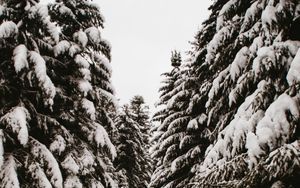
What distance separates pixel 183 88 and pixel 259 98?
520 inches

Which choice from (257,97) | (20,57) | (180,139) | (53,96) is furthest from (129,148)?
(257,97)

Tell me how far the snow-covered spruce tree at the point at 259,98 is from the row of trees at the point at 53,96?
458cm

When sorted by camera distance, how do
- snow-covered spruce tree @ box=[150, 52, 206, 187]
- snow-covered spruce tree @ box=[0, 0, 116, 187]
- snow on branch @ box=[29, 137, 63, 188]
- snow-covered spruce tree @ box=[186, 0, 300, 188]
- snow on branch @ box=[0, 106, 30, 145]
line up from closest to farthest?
snow-covered spruce tree @ box=[186, 0, 300, 188] → snow on branch @ box=[0, 106, 30, 145] → snow-covered spruce tree @ box=[0, 0, 116, 187] → snow on branch @ box=[29, 137, 63, 188] → snow-covered spruce tree @ box=[150, 52, 206, 187]

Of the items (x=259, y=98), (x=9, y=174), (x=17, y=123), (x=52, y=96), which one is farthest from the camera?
(x=52, y=96)

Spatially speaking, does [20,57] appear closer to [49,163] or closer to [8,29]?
[8,29]

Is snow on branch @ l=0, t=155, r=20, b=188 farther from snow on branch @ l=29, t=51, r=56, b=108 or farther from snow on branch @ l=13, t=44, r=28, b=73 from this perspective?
snow on branch @ l=13, t=44, r=28, b=73

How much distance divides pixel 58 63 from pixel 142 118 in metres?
22.7

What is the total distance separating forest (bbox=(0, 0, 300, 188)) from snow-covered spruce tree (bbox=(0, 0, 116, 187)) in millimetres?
31

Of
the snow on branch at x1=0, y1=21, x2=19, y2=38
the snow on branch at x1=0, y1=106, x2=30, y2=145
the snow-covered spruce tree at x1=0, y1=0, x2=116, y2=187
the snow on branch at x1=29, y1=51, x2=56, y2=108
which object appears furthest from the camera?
the snow on branch at x1=29, y1=51, x2=56, y2=108

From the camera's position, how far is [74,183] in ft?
37.8

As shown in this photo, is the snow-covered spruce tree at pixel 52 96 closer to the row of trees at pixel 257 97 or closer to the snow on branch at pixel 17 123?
the snow on branch at pixel 17 123

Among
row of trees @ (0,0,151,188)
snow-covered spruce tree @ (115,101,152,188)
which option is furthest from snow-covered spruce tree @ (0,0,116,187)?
snow-covered spruce tree @ (115,101,152,188)

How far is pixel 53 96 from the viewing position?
35.9 ft

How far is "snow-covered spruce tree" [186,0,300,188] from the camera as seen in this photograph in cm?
602
